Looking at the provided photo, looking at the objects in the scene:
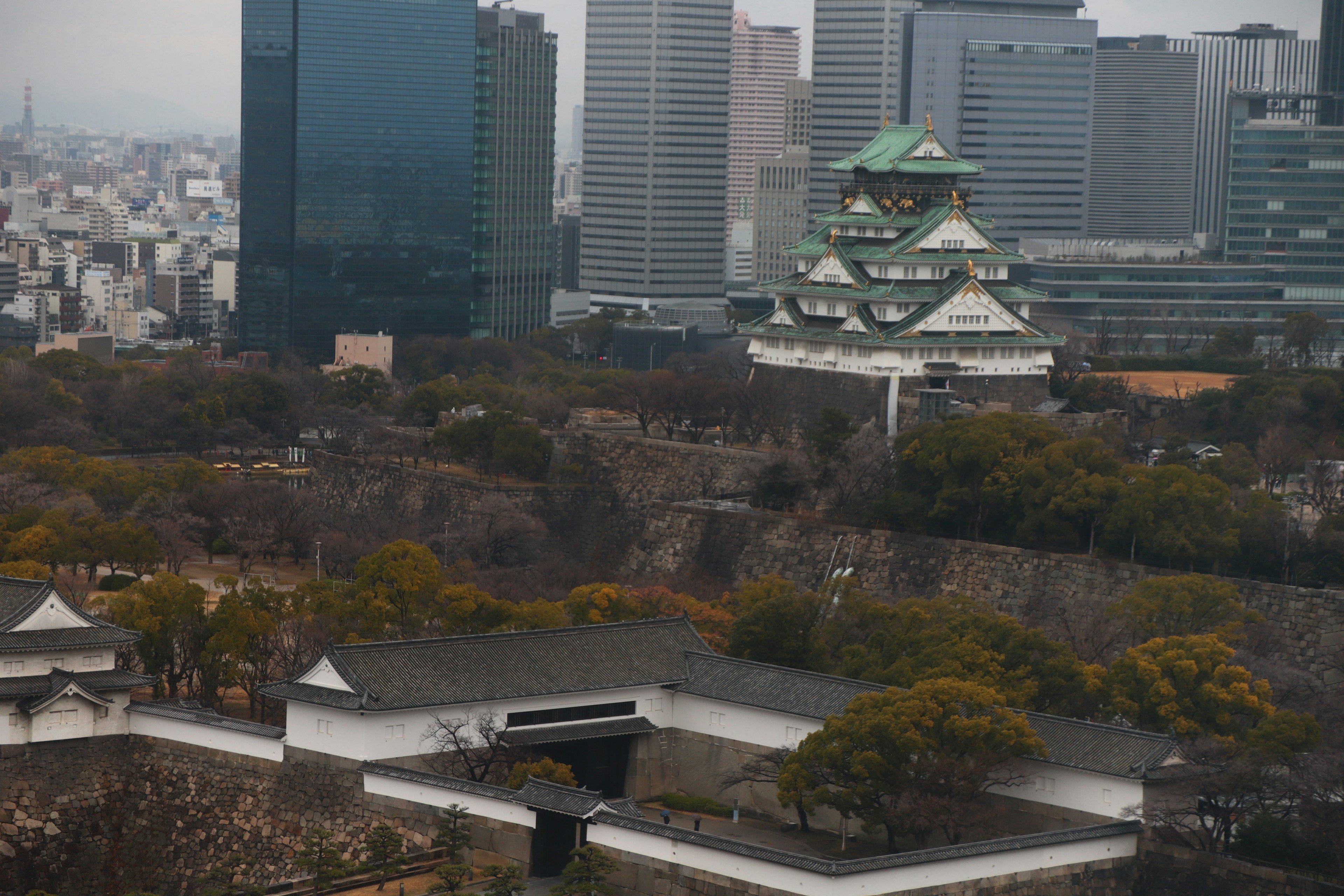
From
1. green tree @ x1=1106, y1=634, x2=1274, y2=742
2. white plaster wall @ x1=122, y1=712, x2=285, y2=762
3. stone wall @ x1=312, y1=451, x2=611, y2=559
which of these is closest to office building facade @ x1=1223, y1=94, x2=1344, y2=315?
stone wall @ x1=312, y1=451, x2=611, y2=559

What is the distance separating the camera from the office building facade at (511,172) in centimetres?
11944

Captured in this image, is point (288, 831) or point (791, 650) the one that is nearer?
point (288, 831)

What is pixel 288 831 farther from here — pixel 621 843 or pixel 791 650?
pixel 791 650

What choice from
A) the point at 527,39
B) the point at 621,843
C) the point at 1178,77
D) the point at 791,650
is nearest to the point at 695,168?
the point at 527,39

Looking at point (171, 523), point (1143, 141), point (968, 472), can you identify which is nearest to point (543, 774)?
point (968, 472)

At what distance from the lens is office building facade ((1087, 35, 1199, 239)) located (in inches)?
7195

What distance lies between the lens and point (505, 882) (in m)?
30.5

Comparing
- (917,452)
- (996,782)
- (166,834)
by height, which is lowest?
(166,834)

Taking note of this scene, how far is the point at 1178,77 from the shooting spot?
185m

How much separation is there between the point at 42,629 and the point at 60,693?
3.95 ft

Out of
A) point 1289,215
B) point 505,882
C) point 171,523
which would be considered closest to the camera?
point 505,882

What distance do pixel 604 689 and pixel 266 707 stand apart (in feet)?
23.8

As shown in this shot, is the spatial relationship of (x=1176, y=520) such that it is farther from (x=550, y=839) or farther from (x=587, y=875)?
(x=587, y=875)

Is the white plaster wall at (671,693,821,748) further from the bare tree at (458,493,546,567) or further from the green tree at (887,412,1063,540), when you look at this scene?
the bare tree at (458,493,546,567)
